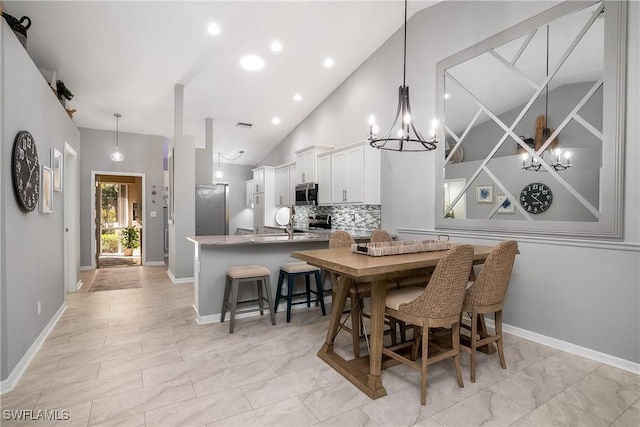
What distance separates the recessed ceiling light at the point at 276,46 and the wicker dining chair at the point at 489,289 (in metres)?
3.86

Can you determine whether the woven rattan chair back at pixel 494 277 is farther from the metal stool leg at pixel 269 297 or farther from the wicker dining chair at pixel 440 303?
the metal stool leg at pixel 269 297

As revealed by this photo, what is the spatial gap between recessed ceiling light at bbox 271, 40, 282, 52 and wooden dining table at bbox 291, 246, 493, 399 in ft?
10.9

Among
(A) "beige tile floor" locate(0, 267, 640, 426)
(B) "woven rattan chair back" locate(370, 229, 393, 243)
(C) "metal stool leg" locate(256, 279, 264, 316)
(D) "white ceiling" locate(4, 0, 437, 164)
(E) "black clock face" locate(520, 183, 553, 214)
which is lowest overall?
(A) "beige tile floor" locate(0, 267, 640, 426)

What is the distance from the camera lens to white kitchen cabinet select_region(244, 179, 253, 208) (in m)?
8.87

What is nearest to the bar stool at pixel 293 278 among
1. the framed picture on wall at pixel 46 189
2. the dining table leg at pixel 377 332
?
the dining table leg at pixel 377 332

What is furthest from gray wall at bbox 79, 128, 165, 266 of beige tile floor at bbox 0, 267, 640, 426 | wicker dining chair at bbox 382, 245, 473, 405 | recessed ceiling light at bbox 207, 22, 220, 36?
wicker dining chair at bbox 382, 245, 473, 405

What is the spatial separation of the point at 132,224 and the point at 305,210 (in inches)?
231

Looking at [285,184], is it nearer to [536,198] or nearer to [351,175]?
[351,175]

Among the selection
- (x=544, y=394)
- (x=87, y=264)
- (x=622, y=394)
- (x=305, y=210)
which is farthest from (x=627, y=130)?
(x=87, y=264)

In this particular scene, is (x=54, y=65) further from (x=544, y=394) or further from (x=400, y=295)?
(x=544, y=394)

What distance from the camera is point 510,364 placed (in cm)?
263

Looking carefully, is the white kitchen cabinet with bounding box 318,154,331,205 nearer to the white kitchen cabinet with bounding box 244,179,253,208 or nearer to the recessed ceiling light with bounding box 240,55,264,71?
the recessed ceiling light with bounding box 240,55,264,71

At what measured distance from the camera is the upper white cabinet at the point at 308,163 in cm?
584

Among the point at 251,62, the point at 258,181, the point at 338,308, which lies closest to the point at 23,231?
the point at 338,308
